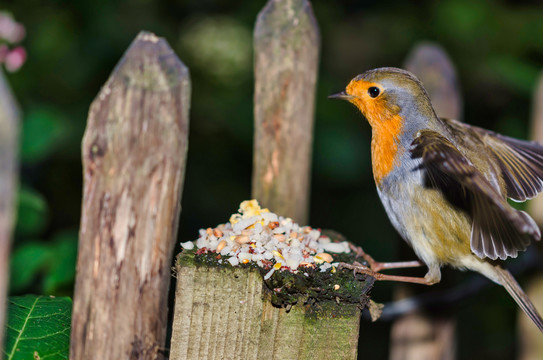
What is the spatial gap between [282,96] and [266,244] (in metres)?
1.29

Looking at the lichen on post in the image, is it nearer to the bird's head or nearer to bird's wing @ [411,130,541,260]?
bird's wing @ [411,130,541,260]

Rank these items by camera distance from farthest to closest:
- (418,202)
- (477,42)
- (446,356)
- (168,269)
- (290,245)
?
(477,42)
(446,356)
(418,202)
(290,245)
(168,269)

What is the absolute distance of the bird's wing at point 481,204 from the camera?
239cm

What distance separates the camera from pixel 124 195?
209cm

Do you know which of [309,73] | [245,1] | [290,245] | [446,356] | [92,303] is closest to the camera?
[92,303]

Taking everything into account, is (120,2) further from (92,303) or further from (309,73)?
(92,303)

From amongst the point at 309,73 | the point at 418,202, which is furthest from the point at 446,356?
the point at 309,73

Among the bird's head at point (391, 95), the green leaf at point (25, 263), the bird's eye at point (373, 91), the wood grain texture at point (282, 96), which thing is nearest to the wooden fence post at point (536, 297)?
the bird's head at point (391, 95)

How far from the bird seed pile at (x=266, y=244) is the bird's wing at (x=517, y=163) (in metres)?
1.16

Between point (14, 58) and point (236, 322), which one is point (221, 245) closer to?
point (236, 322)

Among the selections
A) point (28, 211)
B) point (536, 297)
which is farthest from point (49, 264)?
point (536, 297)

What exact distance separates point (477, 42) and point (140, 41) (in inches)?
163

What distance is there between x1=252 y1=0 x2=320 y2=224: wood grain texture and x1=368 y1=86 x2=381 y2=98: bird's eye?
0.40 meters

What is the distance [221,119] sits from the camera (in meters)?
5.57
